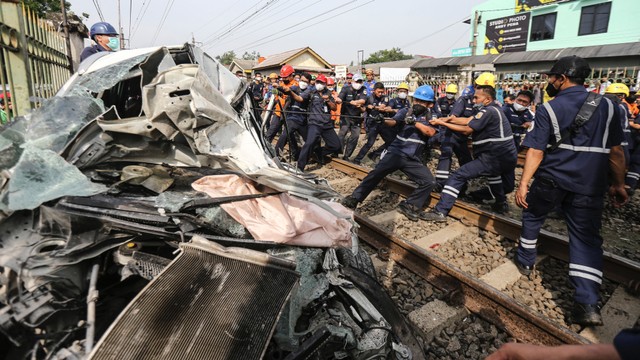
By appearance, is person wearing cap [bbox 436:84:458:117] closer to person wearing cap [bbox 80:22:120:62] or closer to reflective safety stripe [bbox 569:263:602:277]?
reflective safety stripe [bbox 569:263:602:277]

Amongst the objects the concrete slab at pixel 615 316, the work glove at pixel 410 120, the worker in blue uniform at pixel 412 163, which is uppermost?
the work glove at pixel 410 120

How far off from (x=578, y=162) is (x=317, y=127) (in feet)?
16.1

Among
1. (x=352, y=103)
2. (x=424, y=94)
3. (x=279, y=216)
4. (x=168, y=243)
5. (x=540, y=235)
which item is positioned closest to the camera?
(x=168, y=243)

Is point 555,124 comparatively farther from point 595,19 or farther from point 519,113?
point 595,19

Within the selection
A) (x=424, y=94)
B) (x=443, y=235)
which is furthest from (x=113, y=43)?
(x=443, y=235)

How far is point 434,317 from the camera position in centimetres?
326

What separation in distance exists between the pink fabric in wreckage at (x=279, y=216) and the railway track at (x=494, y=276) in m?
1.77

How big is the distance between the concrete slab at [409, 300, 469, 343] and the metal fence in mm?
3609

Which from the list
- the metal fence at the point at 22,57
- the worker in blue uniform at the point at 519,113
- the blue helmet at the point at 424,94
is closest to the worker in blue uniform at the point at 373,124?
the blue helmet at the point at 424,94

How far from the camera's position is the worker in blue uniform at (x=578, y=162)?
333cm

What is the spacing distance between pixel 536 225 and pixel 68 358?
397 cm

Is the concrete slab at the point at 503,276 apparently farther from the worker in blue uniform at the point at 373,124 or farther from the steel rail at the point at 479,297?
the worker in blue uniform at the point at 373,124

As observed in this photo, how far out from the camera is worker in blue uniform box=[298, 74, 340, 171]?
757 cm

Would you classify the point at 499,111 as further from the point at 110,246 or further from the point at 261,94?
the point at 261,94
